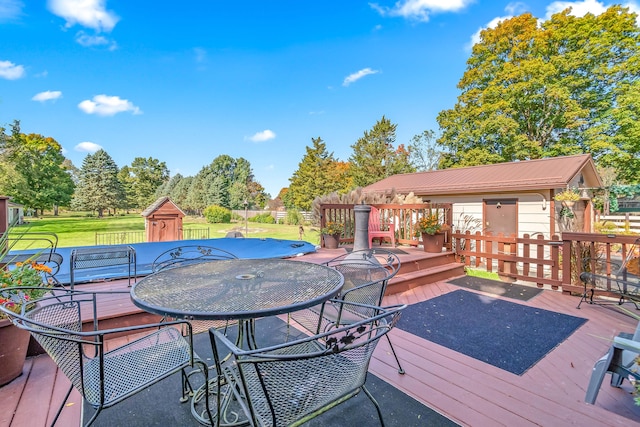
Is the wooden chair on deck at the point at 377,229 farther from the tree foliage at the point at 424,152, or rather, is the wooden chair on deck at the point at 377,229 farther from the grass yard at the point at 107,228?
the tree foliage at the point at 424,152

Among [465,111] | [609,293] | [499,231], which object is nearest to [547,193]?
[499,231]

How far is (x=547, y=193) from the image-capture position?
28.0 feet

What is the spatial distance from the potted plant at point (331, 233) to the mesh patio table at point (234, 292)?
3448 millimetres

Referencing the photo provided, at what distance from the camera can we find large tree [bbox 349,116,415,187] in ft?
66.7

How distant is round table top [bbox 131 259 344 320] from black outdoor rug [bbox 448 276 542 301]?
3.39 metres

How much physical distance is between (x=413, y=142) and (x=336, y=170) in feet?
21.2

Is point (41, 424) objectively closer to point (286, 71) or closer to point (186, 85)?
point (286, 71)

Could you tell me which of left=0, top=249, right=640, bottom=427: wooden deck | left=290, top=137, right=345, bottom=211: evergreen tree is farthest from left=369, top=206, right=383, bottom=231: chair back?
left=290, top=137, right=345, bottom=211: evergreen tree

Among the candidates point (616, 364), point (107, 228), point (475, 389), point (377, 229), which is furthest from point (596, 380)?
point (107, 228)

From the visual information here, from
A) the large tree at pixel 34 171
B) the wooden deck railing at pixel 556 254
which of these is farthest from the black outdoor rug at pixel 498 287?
the large tree at pixel 34 171

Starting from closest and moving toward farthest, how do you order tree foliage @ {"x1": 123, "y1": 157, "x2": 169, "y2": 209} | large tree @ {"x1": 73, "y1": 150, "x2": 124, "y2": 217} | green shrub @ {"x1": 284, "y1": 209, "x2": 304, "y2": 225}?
green shrub @ {"x1": 284, "y1": 209, "x2": 304, "y2": 225} → large tree @ {"x1": 73, "y1": 150, "x2": 124, "y2": 217} → tree foliage @ {"x1": 123, "y1": 157, "x2": 169, "y2": 209}

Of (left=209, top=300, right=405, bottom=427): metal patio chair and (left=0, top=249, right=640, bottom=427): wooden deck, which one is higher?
(left=209, top=300, right=405, bottom=427): metal patio chair

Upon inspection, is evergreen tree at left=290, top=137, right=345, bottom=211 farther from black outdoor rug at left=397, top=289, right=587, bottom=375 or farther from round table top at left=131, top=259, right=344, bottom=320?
round table top at left=131, top=259, right=344, bottom=320

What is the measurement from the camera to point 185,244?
6.99 m
